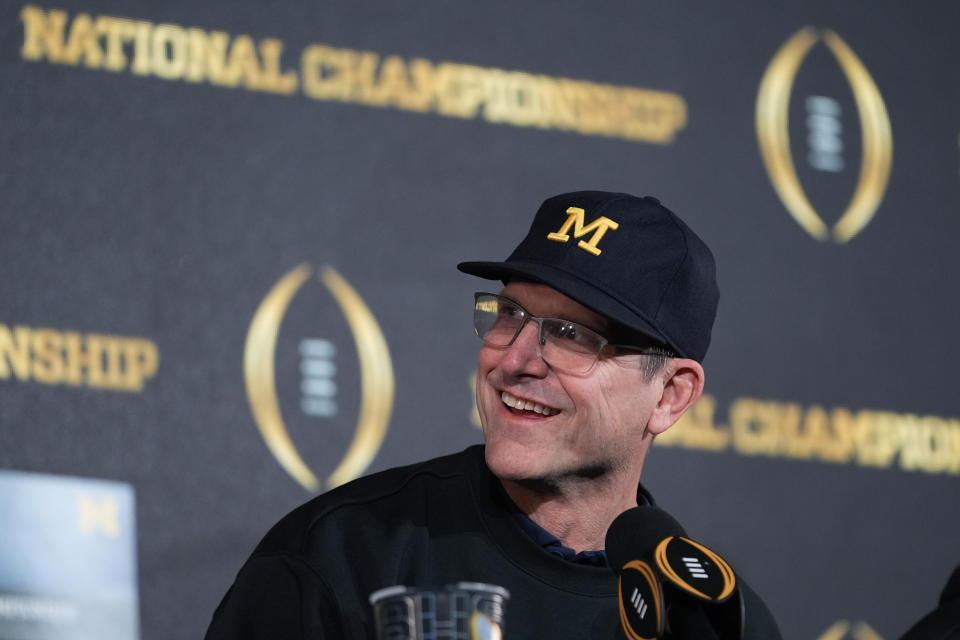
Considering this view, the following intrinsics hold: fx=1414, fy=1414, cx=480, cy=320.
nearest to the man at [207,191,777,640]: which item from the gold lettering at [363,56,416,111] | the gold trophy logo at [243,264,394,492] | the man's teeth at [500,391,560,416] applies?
the man's teeth at [500,391,560,416]

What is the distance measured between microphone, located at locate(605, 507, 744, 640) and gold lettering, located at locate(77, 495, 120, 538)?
4.17ft

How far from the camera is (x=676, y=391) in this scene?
161 centimetres

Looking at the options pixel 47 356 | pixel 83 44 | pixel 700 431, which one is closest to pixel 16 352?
pixel 47 356

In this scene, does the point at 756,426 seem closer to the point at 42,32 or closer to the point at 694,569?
the point at 42,32

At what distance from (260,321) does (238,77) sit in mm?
416

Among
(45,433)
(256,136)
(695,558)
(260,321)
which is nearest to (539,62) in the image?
(256,136)

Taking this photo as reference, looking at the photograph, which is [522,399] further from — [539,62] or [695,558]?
[539,62]

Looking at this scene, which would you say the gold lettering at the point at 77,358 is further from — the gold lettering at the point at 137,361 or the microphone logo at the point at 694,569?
the microphone logo at the point at 694,569

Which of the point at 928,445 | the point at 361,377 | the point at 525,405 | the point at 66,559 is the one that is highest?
the point at 525,405

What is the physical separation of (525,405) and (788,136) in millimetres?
1476

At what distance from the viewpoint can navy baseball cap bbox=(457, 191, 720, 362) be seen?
1501 mm

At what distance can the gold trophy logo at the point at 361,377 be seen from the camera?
2.30m

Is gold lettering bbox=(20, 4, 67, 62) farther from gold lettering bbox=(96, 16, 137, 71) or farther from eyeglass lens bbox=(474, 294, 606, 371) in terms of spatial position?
eyeglass lens bbox=(474, 294, 606, 371)

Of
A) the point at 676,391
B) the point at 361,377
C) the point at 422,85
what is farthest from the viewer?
the point at 422,85
